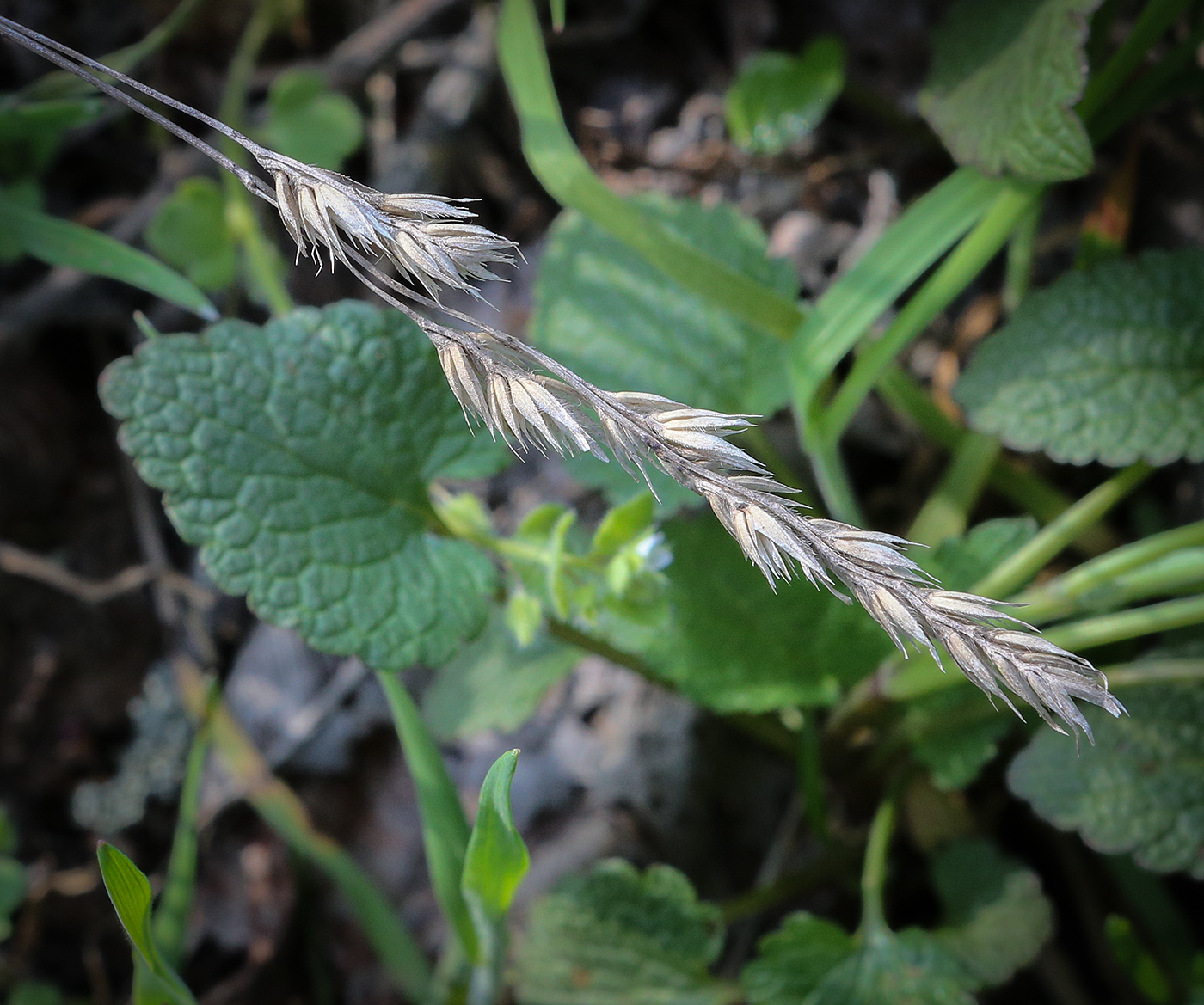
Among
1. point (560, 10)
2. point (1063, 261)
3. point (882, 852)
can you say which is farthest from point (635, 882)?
point (1063, 261)

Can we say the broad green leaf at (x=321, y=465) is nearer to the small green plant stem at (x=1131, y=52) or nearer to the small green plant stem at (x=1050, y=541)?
the small green plant stem at (x=1050, y=541)

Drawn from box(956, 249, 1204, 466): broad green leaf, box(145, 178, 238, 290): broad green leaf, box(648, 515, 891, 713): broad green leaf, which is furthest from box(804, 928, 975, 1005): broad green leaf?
box(145, 178, 238, 290): broad green leaf

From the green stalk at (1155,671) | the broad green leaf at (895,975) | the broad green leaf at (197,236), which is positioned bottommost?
the broad green leaf at (895,975)

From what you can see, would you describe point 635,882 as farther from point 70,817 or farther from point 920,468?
point 70,817

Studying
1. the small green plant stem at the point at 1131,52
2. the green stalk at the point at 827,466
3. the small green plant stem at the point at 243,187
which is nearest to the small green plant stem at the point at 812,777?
the green stalk at the point at 827,466

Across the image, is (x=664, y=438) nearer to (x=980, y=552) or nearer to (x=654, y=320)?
(x=980, y=552)

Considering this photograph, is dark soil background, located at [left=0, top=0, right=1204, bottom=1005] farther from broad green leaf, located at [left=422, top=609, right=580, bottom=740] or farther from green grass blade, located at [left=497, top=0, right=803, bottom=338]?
green grass blade, located at [left=497, top=0, right=803, bottom=338]
